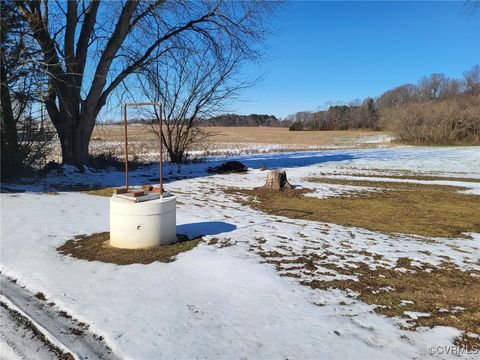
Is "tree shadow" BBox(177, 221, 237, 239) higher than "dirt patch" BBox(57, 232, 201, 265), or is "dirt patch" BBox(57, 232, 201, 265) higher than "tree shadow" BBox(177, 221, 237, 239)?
"tree shadow" BBox(177, 221, 237, 239)

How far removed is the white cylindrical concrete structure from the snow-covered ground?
1.85ft

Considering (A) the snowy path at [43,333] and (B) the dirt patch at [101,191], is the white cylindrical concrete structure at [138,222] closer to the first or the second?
(A) the snowy path at [43,333]

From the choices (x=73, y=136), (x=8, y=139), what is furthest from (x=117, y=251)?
(x=73, y=136)

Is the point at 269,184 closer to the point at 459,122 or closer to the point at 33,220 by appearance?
the point at 33,220

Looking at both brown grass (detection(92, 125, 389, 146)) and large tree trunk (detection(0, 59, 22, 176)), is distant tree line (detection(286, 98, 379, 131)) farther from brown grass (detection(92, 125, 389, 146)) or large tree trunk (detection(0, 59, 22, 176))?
large tree trunk (detection(0, 59, 22, 176))

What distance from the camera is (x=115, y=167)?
1569 centimetres

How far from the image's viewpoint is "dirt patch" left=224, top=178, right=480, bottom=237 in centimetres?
709

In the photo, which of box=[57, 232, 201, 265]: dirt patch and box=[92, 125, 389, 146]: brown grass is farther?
box=[92, 125, 389, 146]: brown grass

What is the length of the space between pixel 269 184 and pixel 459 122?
93.6 feet

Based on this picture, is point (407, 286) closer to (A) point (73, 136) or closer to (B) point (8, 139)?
(B) point (8, 139)

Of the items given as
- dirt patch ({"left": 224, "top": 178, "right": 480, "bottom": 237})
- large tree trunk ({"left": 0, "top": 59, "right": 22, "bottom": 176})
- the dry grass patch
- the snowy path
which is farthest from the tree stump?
the snowy path

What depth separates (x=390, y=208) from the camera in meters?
8.67

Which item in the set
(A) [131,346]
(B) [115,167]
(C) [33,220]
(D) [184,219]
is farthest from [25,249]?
(B) [115,167]

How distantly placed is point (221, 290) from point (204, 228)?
2.48 meters
